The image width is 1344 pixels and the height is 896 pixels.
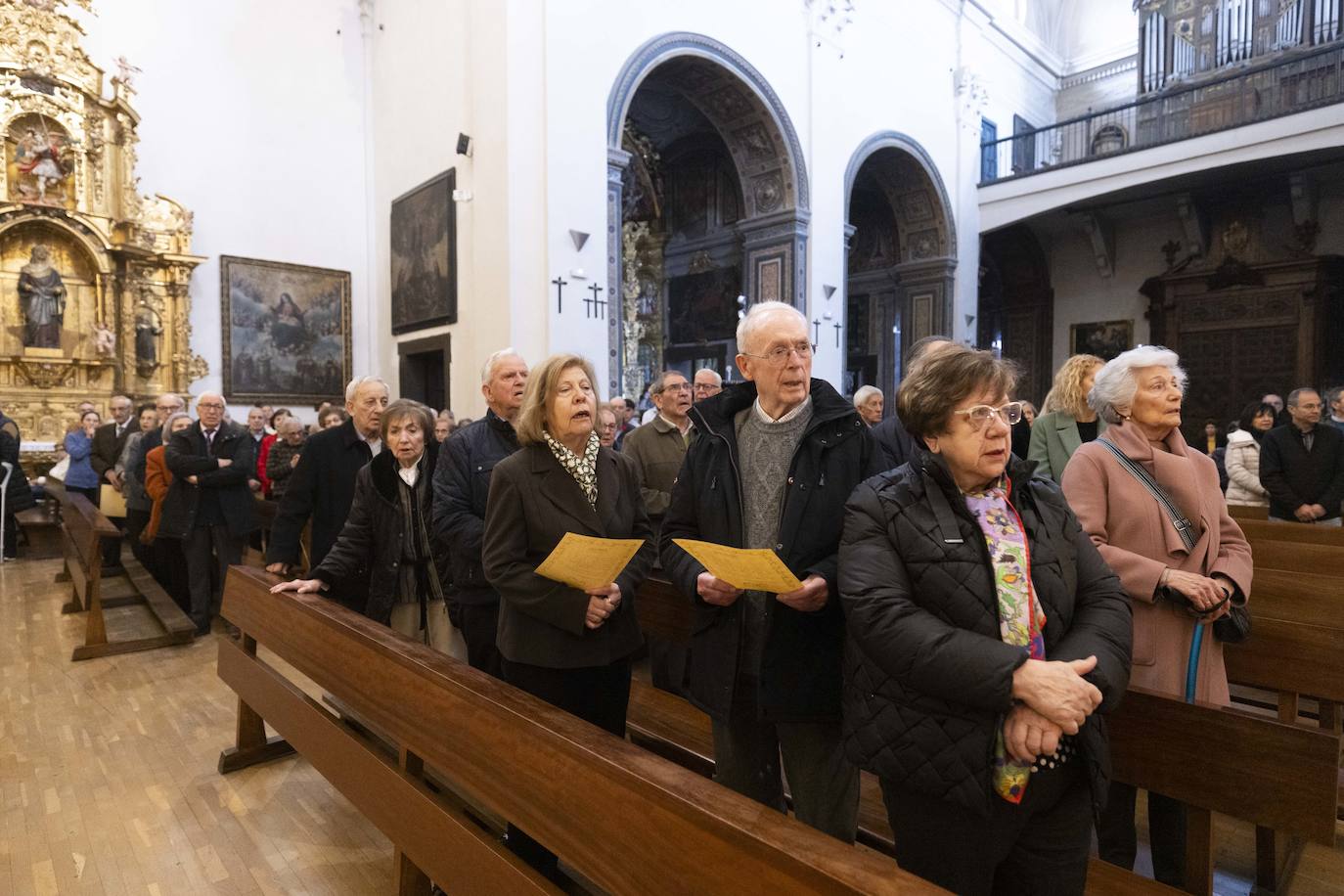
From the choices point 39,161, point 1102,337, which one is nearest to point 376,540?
point 39,161

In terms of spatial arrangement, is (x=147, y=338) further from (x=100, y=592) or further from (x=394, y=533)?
(x=394, y=533)

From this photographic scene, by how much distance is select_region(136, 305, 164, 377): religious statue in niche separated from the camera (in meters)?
10.2

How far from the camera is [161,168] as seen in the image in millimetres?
10398

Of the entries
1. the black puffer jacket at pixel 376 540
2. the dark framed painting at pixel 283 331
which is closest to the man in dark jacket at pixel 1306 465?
the black puffer jacket at pixel 376 540

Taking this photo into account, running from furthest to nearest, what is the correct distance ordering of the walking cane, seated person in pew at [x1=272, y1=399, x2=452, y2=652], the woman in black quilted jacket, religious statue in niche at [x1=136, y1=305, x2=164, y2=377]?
religious statue in niche at [x1=136, y1=305, x2=164, y2=377] → the walking cane → seated person in pew at [x1=272, y1=399, x2=452, y2=652] → the woman in black quilted jacket

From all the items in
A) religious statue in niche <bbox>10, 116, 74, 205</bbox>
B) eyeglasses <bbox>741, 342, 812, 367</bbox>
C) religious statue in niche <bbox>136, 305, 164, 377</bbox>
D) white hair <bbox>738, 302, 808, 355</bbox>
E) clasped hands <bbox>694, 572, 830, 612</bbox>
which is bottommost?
clasped hands <bbox>694, 572, 830, 612</bbox>

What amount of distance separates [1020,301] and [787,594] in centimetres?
1687

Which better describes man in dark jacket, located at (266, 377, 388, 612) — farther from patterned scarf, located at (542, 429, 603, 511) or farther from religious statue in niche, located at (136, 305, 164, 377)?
religious statue in niche, located at (136, 305, 164, 377)

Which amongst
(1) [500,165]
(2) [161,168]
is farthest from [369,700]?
(2) [161,168]

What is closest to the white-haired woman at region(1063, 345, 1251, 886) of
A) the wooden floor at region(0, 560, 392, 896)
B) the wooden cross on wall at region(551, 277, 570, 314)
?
the wooden floor at region(0, 560, 392, 896)

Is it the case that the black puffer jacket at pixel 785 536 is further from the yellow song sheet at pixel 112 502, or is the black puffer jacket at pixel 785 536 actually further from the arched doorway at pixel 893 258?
Result: the arched doorway at pixel 893 258

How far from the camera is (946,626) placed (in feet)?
4.50

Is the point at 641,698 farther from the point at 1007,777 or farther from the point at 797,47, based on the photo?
the point at 797,47

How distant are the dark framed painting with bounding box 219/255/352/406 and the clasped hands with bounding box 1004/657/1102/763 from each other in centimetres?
1161
